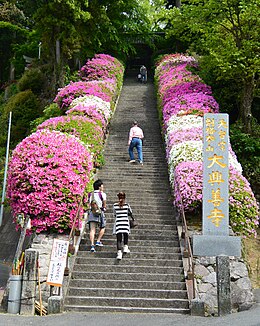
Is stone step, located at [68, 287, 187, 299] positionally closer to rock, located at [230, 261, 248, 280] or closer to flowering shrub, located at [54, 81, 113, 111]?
rock, located at [230, 261, 248, 280]

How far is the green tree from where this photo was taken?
1648 centimetres

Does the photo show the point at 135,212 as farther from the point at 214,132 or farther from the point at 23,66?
the point at 23,66

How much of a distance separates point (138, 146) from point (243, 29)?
6.53 m

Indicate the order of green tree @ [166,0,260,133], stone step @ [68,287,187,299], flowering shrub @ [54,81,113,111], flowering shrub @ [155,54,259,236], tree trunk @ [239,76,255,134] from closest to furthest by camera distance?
stone step @ [68,287,187,299] < flowering shrub @ [155,54,259,236] < green tree @ [166,0,260,133] < tree trunk @ [239,76,255,134] < flowering shrub @ [54,81,113,111]

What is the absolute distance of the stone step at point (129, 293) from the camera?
8.82 m

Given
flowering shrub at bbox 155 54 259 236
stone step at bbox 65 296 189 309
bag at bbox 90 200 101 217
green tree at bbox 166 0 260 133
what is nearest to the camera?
stone step at bbox 65 296 189 309

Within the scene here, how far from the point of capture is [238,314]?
820 centimetres

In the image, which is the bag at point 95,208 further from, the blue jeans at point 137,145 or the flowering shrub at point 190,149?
the blue jeans at point 137,145

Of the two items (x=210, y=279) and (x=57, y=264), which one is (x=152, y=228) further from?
(x=57, y=264)

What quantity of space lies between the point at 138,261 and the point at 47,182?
9.80 feet

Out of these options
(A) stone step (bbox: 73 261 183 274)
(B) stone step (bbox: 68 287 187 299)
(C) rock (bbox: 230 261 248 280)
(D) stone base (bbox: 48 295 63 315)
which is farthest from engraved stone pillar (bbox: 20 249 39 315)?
(C) rock (bbox: 230 261 248 280)

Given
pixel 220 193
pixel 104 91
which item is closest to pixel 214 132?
pixel 220 193

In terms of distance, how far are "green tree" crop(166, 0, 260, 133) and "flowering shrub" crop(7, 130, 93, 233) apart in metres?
7.84

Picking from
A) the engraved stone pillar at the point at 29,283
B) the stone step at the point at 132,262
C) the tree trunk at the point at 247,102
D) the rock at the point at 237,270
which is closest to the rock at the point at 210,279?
the rock at the point at 237,270
